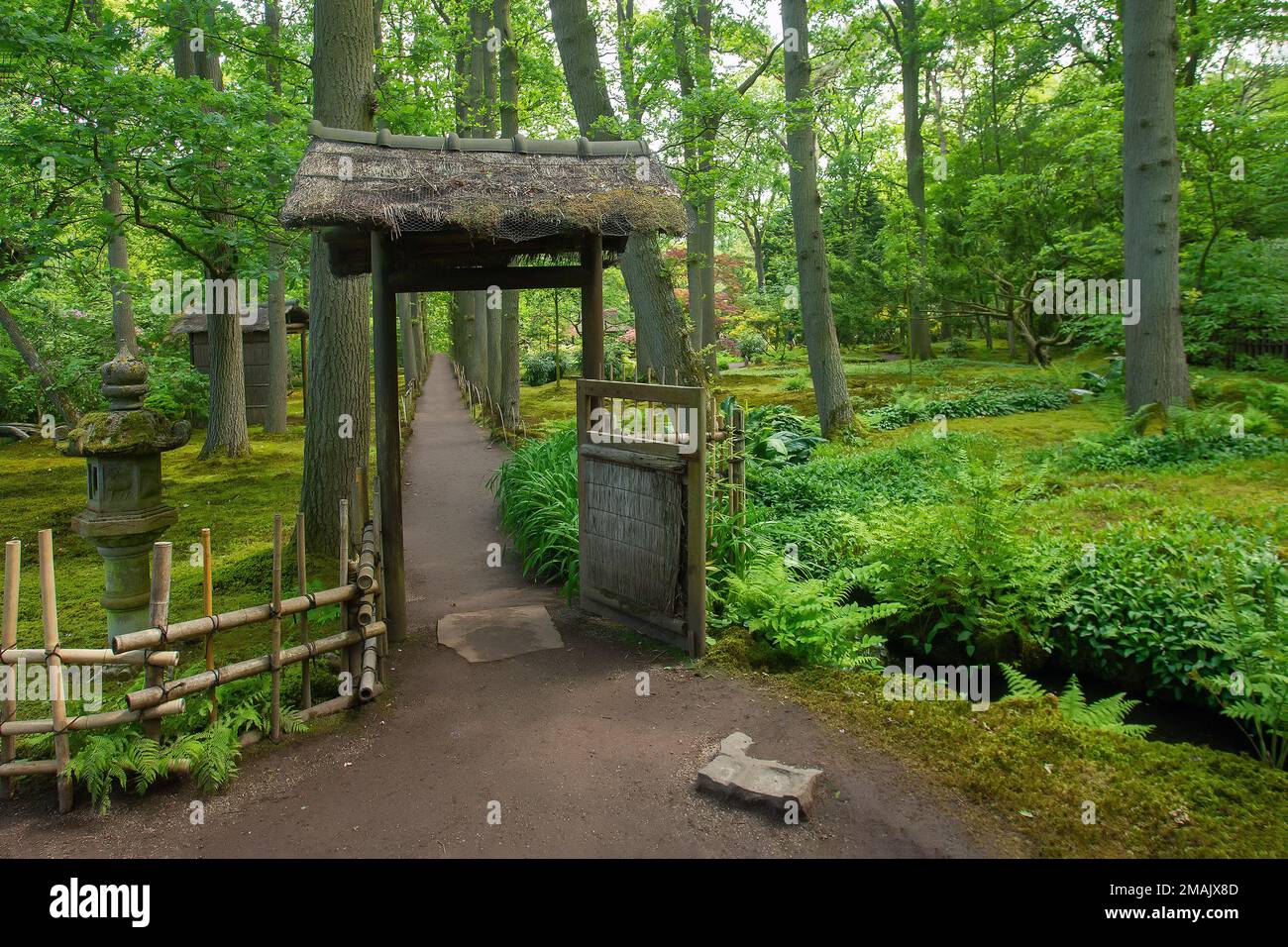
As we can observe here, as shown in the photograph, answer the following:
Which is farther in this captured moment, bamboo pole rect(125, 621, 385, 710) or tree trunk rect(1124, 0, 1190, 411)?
tree trunk rect(1124, 0, 1190, 411)

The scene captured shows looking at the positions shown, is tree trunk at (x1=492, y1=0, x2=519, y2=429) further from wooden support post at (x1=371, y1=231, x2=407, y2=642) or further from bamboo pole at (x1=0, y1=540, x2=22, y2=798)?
bamboo pole at (x1=0, y1=540, x2=22, y2=798)

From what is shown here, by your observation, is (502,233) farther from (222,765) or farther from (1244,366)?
(1244,366)

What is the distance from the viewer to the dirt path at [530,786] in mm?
3693

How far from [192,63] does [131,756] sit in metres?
12.6

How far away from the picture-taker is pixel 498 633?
6457mm

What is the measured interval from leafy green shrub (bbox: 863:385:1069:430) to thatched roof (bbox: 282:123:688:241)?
937 cm

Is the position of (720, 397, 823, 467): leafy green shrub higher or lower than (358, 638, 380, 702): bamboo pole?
higher

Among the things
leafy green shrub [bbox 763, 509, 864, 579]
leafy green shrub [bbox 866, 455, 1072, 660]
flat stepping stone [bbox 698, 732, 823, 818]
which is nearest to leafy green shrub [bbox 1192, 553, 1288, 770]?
leafy green shrub [bbox 866, 455, 1072, 660]

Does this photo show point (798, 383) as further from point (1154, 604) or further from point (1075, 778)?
point (1075, 778)

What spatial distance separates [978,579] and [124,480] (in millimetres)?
6346

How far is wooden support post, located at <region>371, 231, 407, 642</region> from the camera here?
611 cm

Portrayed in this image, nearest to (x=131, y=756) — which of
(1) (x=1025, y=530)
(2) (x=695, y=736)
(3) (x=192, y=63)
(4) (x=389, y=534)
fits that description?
(4) (x=389, y=534)

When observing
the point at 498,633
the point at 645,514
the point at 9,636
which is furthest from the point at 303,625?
the point at 645,514

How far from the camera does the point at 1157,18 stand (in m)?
10.9
